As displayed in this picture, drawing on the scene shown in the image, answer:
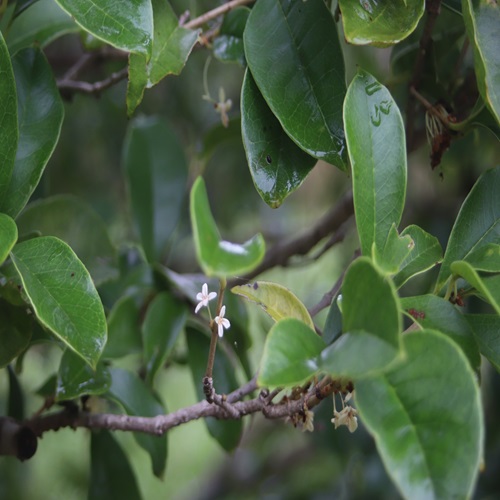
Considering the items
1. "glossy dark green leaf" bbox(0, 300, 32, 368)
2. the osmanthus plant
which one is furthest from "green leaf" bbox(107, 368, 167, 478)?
"glossy dark green leaf" bbox(0, 300, 32, 368)

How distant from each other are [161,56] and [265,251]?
19 cm

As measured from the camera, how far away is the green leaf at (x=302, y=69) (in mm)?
561

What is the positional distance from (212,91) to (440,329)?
111 centimetres

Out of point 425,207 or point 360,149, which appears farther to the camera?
point 425,207

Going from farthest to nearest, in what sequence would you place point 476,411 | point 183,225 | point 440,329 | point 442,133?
point 183,225 < point 442,133 < point 440,329 < point 476,411

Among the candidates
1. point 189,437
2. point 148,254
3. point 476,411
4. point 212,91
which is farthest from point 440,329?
point 189,437

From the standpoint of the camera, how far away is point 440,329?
0.49 metres

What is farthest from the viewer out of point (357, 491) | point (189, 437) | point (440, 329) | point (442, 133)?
point (189, 437)

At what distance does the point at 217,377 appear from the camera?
812 millimetres

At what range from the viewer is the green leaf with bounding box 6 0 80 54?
0.75 metres

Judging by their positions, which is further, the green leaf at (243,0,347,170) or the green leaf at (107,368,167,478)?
the green leaf at (107,368,167,478)

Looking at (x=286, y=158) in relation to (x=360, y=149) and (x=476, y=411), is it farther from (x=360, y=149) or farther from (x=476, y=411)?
(x=476, y=411)

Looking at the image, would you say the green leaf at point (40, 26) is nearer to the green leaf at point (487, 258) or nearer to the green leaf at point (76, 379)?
the green leaf at point (76, 379)

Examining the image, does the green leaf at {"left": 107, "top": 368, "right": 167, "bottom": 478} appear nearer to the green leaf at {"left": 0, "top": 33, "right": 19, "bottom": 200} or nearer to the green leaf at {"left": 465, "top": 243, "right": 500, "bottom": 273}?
the green leaf at {"left": 0, "top": 33, "right": 19, "bottom": 200}
